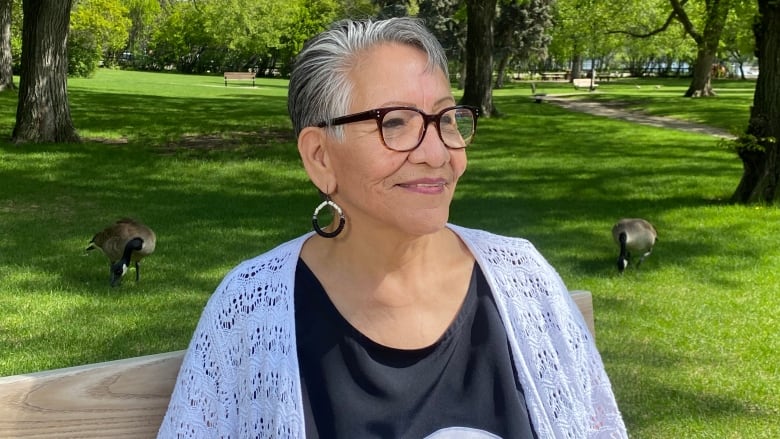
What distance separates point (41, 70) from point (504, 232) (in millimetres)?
9733

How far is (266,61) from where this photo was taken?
74125mm

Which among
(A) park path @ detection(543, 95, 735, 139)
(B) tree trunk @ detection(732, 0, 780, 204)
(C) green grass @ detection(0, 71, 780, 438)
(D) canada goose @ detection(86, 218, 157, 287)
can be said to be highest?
(B) tree trunk @ detection(732, 0, 780, 204)

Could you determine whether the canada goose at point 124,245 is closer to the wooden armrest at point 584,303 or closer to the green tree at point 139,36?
the wooden armrest at point 584,303

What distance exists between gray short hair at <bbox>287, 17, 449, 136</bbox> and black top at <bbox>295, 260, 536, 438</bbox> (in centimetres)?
46

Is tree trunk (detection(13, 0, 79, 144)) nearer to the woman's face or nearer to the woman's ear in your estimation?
the woman's ear

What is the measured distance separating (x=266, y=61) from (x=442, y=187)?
74.3 metres

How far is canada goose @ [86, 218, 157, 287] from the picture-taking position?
685 centimetres

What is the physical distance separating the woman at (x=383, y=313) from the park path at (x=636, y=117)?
57.8ft

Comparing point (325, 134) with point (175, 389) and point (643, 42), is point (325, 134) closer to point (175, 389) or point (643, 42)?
point (175, 389)

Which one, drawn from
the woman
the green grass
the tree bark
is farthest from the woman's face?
the tree bark

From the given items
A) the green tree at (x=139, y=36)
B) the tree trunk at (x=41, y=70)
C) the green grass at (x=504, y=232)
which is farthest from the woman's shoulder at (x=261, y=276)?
the green tree at (x=139, y=36)

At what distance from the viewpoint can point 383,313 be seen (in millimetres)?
2074

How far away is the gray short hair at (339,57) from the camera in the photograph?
2016 mm

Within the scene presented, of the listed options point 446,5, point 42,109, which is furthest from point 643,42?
point 42,109
